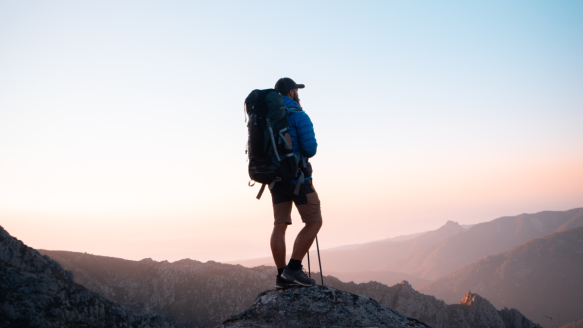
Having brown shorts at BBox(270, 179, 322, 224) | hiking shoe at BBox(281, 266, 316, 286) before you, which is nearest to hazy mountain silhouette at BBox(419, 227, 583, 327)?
hiking shoe at BBox(281, 266, 316, 286)

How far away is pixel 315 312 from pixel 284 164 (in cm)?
205

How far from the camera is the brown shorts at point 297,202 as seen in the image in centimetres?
479

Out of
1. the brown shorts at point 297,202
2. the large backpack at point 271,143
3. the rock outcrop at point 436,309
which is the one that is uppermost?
the large backpack at point 271,143

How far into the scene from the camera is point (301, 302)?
472cm

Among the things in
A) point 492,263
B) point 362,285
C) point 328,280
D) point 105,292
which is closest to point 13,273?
point 105,292

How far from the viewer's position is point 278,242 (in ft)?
16.2

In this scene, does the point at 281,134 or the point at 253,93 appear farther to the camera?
the point at 253,93

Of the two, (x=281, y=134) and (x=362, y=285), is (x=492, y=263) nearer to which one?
(x=362, y=285)

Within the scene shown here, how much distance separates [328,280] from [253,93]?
5451 cm

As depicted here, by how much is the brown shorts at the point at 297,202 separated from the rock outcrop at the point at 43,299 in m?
23.1

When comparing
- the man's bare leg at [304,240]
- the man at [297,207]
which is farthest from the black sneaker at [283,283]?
the man's bare leg at [304,240]

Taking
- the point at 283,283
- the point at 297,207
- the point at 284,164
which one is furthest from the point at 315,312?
the point at 284,164

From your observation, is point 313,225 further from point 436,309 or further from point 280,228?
point 436,309

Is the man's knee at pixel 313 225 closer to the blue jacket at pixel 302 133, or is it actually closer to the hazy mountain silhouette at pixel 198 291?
the blue jacket at pixel 302 133
